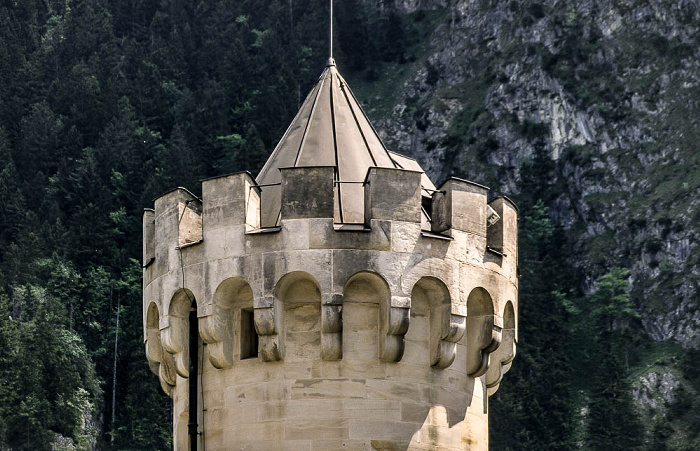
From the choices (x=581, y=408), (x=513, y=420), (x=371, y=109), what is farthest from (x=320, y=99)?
(x=371, y=109)

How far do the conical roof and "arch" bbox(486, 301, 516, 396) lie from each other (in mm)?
1797

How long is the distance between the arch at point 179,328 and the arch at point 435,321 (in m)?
2.59

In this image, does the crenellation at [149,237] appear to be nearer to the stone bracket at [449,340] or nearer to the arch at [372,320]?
the arch at [372,320]

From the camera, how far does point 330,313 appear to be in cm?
1755

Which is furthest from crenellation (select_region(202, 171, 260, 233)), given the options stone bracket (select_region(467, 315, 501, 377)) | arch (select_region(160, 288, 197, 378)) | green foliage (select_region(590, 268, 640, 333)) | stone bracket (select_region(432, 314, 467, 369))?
green foliage (select_region(590, 268, 640, 333))

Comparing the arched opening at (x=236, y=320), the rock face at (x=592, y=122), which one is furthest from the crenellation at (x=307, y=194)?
the rock face at (x=592, y=122)

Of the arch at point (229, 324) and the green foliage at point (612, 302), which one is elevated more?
the green foliage at point (612, 302)

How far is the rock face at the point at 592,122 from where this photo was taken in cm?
14112

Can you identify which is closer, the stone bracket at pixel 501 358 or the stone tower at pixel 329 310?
the stone tower at pixel 329 310

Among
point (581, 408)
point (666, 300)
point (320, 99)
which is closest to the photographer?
point (320, 99)

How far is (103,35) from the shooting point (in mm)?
188500

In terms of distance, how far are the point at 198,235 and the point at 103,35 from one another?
173 m

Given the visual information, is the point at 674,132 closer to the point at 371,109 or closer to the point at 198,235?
the point at 371,109

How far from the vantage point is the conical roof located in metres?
18.6
